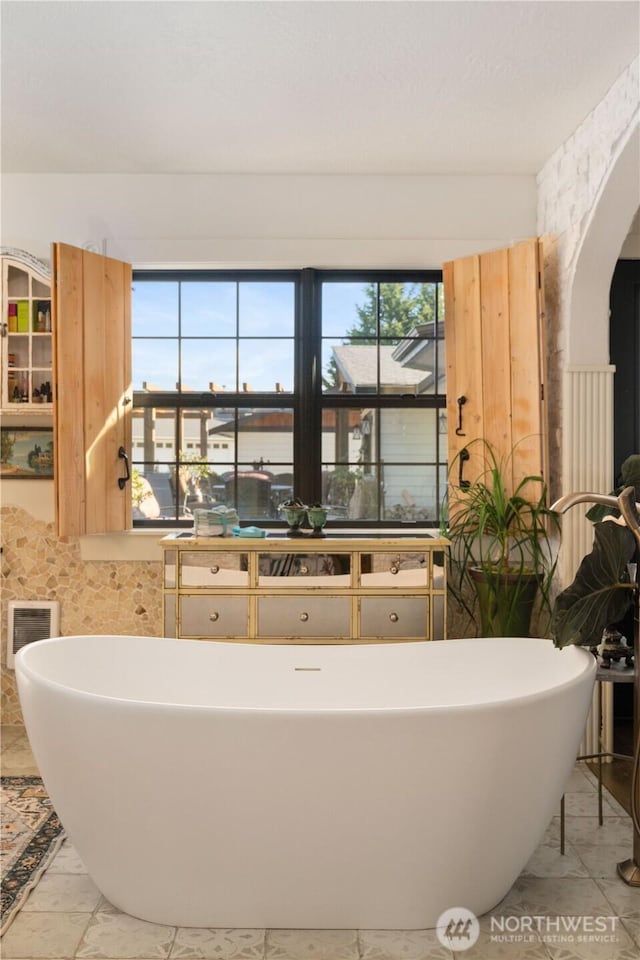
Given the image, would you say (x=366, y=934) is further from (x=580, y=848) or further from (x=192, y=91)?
(x=192, y=91)

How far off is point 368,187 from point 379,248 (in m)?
0.30

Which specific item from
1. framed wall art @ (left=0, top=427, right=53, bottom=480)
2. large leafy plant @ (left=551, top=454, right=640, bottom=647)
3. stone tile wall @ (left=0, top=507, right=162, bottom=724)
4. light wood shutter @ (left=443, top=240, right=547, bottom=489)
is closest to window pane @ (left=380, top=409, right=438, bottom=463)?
light wood shutter @ (left=443, top=240, right=547, bottom=489)

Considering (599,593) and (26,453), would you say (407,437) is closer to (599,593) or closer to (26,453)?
(599,593)

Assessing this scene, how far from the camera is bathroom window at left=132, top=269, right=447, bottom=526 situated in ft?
12.5

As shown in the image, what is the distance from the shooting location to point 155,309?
12.6 feet

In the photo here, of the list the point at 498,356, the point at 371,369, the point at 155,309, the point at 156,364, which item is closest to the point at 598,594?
the point at 498,356

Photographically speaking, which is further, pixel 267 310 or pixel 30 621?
pixel 267 310

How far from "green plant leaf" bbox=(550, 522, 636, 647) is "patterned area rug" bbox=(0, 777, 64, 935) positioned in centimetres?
181

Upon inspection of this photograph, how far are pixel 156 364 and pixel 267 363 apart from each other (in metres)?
0.58

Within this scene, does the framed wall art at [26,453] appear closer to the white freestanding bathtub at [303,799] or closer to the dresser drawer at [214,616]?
the dresser drawer at [214,616]

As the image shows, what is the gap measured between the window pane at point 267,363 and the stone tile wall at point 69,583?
1.08 m

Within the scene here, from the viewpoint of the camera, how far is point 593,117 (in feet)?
9.60

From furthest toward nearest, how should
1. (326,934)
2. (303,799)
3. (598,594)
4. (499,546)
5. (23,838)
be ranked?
(499,546) → (23,838) → (598,594) → (326,934) → (303,799)

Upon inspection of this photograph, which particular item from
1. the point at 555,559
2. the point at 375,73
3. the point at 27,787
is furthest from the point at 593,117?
the point at 27,787
